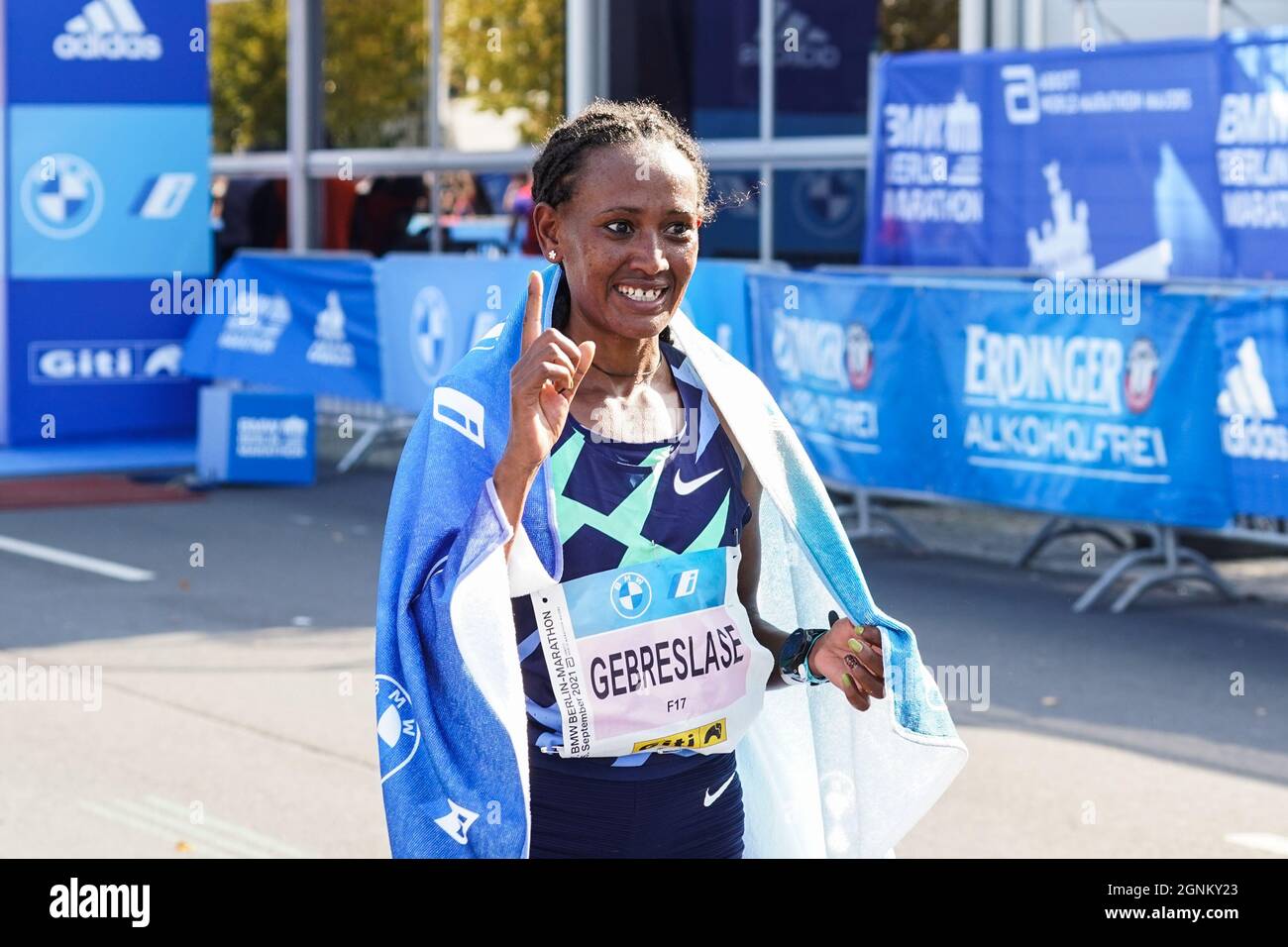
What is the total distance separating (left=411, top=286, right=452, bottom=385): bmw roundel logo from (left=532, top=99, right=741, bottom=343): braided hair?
11.8 metres

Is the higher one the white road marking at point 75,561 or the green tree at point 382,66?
the green tree at point 382,66

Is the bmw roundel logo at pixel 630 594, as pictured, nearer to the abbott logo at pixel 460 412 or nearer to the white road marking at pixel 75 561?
the abbott logo at pixel 460 412

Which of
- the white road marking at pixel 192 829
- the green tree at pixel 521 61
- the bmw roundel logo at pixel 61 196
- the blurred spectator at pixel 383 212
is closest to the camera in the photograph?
the white road marking at pixel 192 829

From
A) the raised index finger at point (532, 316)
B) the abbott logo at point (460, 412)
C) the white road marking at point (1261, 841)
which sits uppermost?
the raised index finger at point (532, 316)

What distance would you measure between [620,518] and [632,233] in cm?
42

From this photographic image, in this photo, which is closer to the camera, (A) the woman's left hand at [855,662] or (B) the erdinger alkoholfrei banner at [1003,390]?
(A) the woman's left hand at [855,662]

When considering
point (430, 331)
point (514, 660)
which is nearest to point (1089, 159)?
point (430, 331)

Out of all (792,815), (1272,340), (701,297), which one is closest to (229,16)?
(701,297)

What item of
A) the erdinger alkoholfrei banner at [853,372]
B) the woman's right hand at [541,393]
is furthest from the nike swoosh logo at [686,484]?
the erdinger alkoholfrei banner at [853,372]

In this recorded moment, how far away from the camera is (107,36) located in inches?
691

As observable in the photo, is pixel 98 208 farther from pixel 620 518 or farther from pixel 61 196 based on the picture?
pixel 620 518

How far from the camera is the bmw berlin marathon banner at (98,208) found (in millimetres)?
17281

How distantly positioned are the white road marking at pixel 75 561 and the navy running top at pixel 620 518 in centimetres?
864

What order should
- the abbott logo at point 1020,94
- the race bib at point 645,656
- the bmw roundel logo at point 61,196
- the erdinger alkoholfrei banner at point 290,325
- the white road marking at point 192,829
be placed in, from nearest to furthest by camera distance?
the race bib at point 645,656
the white road marking at point 192,829
the abbott logo at point 1020,94
the erdinger alkoholfrei banner at point 290,325
the bmw roundel logo at point 61,196
